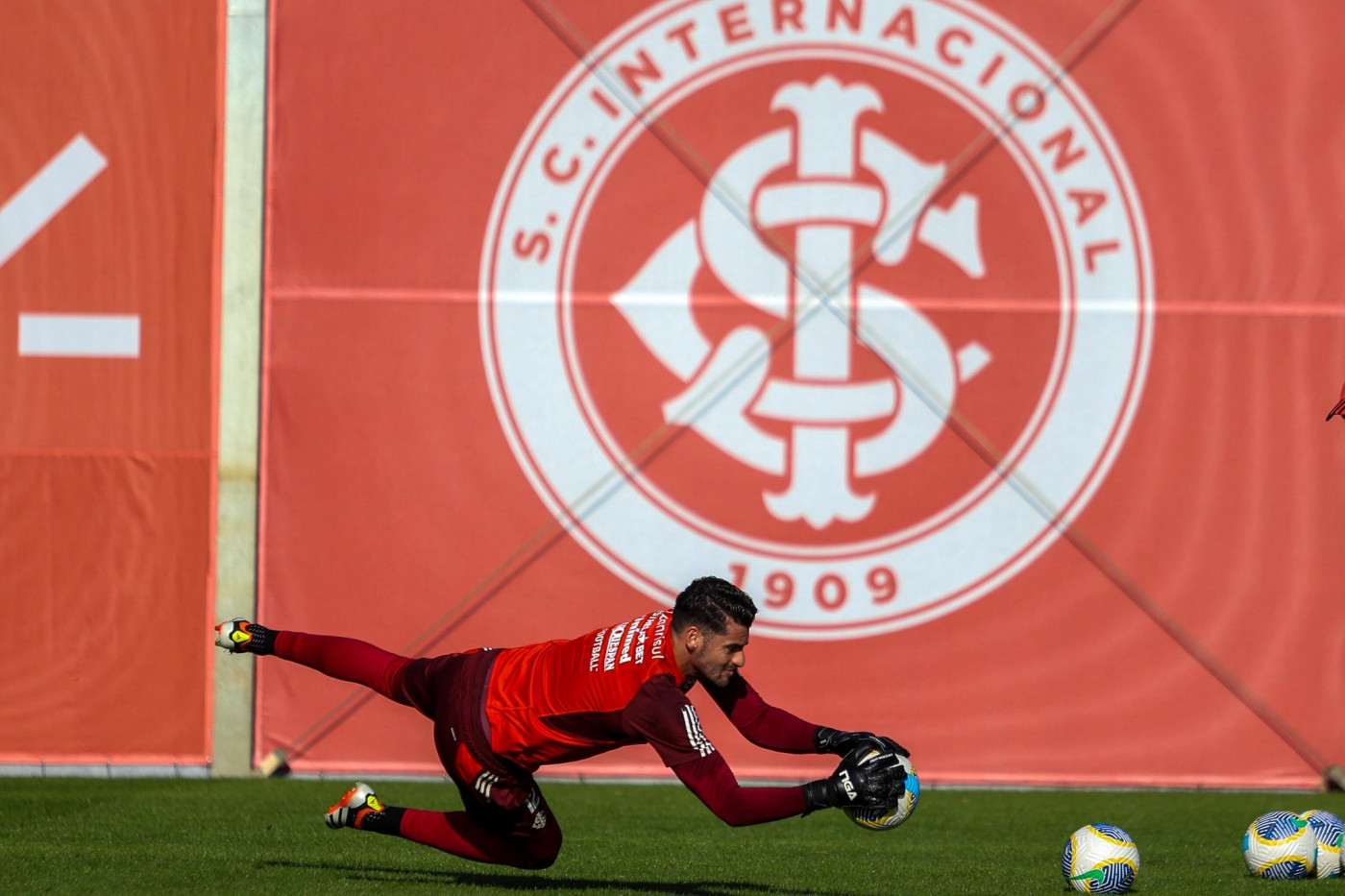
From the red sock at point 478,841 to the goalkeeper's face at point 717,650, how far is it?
0.93 meters

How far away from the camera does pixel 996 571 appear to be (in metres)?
7.46

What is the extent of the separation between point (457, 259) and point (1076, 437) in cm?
321

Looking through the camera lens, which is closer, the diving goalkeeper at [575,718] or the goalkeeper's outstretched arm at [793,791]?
the goalkeeper's outstretched arm at [793,791]

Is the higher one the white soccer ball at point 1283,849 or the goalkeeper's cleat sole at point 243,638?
the goalkeeper's cleat sole at point 243,638

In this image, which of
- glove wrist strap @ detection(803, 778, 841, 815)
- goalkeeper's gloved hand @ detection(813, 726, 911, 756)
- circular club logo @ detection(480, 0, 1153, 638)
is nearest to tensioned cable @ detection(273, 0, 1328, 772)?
circular club logo @ detection(480, 0, 1153, 638)

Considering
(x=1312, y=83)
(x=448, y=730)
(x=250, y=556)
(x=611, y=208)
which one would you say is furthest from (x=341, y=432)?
(x=1312, y=83)

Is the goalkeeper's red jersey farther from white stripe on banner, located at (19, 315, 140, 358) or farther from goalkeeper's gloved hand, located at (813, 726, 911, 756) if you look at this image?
white stripe on banner, located at (19, 315, 140, 358)

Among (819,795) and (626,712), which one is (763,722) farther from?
(819,795)

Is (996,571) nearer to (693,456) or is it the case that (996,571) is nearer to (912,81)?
(693,456)

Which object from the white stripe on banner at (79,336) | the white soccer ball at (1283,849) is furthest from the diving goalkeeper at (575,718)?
the white stripe on banner at (79,336)

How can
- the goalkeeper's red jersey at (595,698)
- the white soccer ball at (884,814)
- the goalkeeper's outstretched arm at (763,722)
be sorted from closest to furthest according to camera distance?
the white soccer ball at (884,814)
the goalkeeper's red jersey at (595,698)
the goalkeeper's outstretched arm at (763,722)

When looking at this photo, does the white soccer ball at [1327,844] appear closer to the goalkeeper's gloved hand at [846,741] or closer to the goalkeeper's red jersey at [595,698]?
the goalkeeper's gloved hand at [846,741]

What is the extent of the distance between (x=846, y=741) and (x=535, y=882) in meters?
1.31

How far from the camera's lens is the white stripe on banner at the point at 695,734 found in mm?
3848
